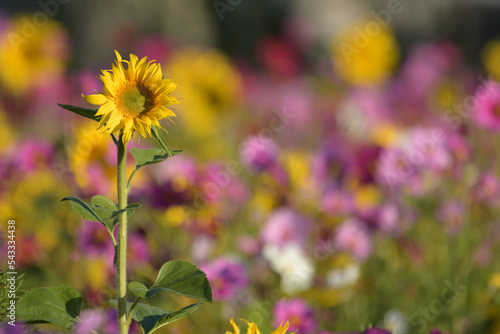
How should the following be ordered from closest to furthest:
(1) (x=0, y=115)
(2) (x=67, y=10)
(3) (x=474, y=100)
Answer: (3) (x=474, y=100), (1) (x=0, y=115), (2) (x=67, y=10)

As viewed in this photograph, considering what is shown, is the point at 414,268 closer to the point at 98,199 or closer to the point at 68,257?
the point at 68,257

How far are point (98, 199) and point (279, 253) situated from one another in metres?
0.62

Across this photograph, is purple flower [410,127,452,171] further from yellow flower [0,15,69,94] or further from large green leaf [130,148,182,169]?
yellow flower [0,15,69,94]

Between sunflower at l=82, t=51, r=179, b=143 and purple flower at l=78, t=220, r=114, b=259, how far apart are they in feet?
1.88

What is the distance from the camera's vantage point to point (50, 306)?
55 cm

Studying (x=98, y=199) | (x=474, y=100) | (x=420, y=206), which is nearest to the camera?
(x=98, y=199)

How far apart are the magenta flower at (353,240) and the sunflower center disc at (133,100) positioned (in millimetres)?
735

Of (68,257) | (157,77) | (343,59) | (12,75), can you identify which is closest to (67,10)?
(12,75)

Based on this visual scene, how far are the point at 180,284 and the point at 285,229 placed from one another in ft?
2.15

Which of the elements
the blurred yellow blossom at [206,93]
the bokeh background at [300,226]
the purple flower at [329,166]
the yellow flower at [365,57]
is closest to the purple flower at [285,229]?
the bokeh background at [300,226]

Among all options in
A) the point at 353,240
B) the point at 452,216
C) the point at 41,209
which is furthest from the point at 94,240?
the point at 452,216

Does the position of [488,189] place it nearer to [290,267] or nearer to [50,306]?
[290,267]

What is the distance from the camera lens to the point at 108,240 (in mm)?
1075

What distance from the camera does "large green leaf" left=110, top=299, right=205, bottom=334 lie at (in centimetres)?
54
